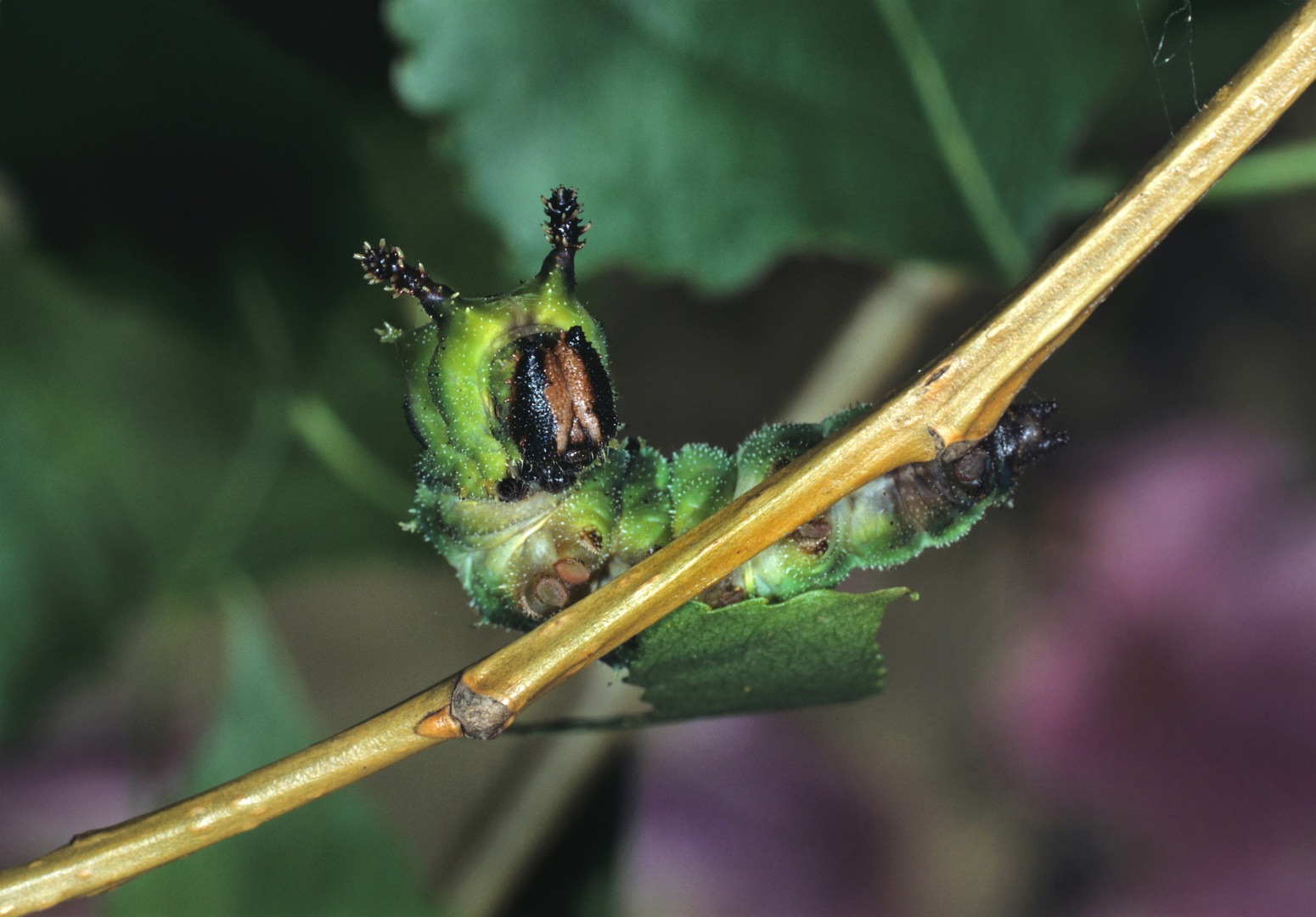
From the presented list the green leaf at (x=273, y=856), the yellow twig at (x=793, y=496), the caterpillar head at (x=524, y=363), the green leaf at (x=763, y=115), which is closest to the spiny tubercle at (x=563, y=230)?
the caterpillar head at (x=524, y=363)

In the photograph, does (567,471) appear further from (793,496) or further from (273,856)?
(273,856)

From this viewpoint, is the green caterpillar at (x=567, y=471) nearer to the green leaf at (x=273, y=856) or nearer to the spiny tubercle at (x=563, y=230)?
the spiny tubercle at (x=563, y=230)

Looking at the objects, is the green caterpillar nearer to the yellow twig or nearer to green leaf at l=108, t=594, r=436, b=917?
the yellow twig

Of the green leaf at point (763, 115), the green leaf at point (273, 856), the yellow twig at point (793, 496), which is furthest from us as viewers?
the green leaf at point (273, 856)

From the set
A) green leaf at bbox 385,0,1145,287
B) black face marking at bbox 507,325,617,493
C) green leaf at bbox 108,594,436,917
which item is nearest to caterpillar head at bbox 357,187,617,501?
black face marking at bbox 507,325,617,493

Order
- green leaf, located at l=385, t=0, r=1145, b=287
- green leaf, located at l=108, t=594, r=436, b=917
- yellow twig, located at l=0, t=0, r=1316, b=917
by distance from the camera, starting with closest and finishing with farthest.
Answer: yellow twig, located at l=0, t=0, r=1316, b=917 → green leaf, located at l=385, t=0, r=1145, b=287 → green leaf, located at l=108, t=594, r=436, b=917

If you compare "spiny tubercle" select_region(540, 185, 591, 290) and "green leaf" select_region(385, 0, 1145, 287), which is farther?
"green leaf" select_region(385, 0, 1145, 287)

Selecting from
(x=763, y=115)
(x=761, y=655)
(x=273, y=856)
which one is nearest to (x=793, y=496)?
(x=761, y=655)
